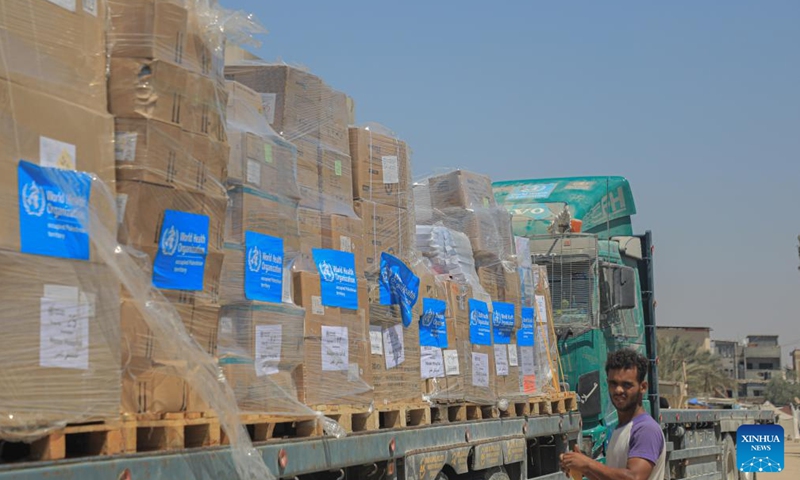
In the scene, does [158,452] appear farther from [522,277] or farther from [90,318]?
[522,277]

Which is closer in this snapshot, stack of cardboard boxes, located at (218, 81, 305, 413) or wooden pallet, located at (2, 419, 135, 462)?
wooden pallet, located at (2, 419, 135, 462)

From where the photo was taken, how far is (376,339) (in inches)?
239

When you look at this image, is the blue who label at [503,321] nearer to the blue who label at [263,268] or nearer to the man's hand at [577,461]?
the blue who label at [263,268]

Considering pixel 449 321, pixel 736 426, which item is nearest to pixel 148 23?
pixel 449 321

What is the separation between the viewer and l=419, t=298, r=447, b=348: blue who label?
22.3 ft

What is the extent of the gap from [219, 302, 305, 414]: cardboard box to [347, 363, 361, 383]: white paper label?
52cm

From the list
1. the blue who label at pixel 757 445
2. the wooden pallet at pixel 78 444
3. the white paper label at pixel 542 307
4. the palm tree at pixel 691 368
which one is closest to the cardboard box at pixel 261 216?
the wooden pallet at pixel 78 444

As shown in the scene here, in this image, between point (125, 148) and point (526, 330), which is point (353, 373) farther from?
point (526, 330)

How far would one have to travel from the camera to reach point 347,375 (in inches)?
221

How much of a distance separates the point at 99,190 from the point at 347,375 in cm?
210

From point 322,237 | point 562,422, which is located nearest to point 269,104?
point 322,237

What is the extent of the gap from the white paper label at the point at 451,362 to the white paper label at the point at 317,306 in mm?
1801

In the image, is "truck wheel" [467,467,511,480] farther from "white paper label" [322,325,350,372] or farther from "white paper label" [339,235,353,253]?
"white paper label" [339,235,353,253]

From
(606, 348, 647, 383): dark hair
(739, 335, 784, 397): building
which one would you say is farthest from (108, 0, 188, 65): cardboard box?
(739, 335, 784, 397): building
